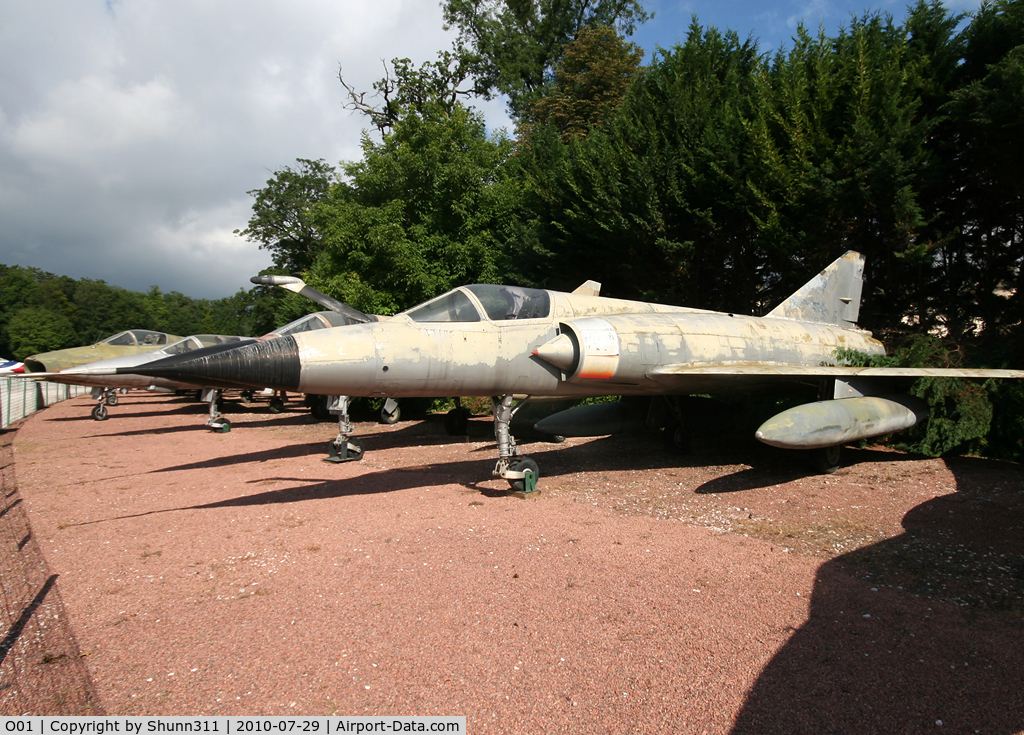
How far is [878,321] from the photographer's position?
12164 millimetres

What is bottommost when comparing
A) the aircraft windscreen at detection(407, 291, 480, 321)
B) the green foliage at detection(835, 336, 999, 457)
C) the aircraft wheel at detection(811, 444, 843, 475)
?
the aircraft wheel at detection(811, 444, 843, 475)

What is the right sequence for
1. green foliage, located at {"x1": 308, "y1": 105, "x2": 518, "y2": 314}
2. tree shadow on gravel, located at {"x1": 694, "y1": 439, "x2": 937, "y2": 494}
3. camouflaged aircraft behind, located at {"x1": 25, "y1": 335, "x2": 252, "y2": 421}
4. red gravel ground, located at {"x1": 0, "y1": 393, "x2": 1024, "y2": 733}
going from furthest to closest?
1. green foliage, located at {"x1": 308, "y1": 105, "x2": 518, "y2": 314}
2. camouflaged aircraft behind, located at {"x1": 25, "y1": 335, "x2": 252, "y2": 421}
3. tree shadow on gravel, located at {"x1": 694, "y1": 439, "x2": 937, "y2": 494}
4. red gravel ground, located at {"x1": 0, "y1": 393, "x2": 1024, "y2": 733}

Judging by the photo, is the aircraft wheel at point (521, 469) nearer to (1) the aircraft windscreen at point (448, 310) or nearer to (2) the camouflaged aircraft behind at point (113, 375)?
(1) the aircraft windscreen at point (448, 310)

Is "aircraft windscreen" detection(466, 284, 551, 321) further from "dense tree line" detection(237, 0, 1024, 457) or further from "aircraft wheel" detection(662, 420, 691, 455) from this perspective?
"dense tree line" detection(237, 0, 1024, 457)

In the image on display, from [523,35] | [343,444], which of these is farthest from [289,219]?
[343,444]

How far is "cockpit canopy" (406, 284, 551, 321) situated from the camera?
620 centimetres

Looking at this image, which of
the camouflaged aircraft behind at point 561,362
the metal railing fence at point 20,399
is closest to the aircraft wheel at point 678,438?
the camouflaged aircraft behind at point 561,362

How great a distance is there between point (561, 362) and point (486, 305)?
1.06 m

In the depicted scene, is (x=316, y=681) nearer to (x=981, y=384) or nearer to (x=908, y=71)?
(x=981, y=384)

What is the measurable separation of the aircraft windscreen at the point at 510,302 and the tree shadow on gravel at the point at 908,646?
383 cm

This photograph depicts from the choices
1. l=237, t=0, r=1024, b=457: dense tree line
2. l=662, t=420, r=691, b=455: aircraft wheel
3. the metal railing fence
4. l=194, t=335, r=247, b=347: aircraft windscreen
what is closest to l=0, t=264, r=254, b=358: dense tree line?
the metal railing fence

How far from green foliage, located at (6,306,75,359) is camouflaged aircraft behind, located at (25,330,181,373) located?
49.3 metres

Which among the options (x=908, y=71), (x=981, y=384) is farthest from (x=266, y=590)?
(x=908, y=71)

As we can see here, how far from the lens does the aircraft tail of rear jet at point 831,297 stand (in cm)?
960
